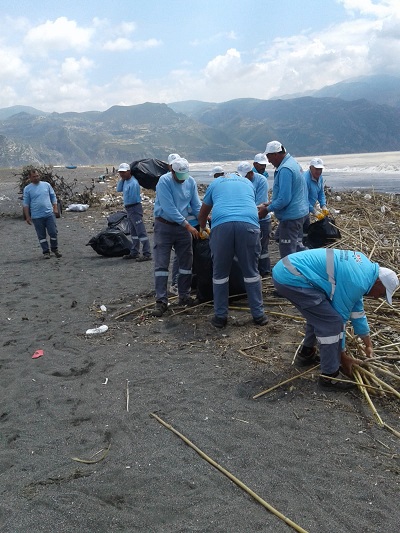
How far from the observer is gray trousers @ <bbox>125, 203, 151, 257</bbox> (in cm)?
845

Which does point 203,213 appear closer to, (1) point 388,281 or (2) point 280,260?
(2) point 280,260

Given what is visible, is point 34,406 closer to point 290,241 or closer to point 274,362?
point 274,362

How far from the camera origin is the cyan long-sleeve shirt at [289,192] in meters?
5.19

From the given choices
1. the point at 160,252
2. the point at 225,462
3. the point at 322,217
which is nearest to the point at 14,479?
Result: the point at 225,462

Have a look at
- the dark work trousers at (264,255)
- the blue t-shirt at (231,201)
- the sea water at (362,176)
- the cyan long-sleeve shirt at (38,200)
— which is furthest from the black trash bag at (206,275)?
the sea water at (362,176)

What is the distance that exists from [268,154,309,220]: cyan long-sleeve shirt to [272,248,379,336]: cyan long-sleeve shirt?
194 centimetres

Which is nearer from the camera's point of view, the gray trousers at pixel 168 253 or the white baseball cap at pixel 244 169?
the gray trousers at pixel 168 253

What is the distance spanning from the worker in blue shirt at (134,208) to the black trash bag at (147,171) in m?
0.15

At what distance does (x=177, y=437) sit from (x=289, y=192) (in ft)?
10.6

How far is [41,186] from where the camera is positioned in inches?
335

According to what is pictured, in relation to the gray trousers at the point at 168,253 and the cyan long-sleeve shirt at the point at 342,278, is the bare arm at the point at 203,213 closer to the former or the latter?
the gray trousers at the point at 168,253

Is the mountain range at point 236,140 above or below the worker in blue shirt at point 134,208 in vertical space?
above

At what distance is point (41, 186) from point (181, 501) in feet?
23.9

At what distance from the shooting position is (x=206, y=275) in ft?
18.1
